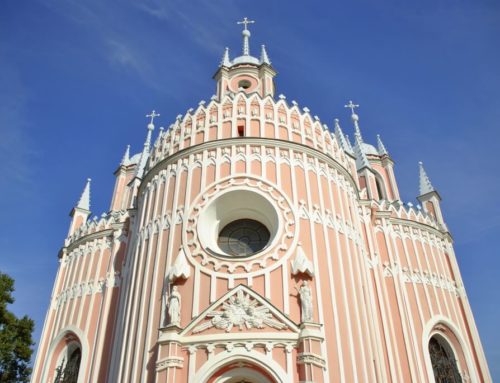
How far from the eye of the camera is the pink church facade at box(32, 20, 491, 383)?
14.6 m

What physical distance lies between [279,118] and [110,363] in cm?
1178

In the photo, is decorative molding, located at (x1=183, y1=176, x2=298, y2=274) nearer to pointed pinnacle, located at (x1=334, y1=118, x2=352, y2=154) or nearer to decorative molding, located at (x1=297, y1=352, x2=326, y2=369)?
decorative molding, located at (x1=297, y1=352, x2=326, y2=369)

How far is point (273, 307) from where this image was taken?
48.8 ft

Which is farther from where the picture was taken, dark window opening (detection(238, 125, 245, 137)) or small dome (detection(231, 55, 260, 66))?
small dome (detection(231, 55, 260, 66))

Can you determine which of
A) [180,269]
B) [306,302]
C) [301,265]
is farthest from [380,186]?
[180,269]

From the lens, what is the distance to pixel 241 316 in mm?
14820

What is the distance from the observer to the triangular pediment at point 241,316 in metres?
14.6

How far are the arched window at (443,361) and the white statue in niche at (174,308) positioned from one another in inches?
451

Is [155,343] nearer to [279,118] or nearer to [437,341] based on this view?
[279,118]

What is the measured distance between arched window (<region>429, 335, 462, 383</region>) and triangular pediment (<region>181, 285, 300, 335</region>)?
357 inches

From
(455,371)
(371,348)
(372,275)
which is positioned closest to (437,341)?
(455,371)

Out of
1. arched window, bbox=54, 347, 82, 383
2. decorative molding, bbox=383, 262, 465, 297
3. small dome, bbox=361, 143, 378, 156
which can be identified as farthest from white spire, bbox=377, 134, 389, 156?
arched window, bbox=54, 347, 82, 383

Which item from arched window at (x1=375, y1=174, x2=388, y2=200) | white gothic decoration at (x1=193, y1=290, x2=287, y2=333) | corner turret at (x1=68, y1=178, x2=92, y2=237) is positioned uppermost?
arched window at (x1=375, y1=174, x2=388, y2=200)

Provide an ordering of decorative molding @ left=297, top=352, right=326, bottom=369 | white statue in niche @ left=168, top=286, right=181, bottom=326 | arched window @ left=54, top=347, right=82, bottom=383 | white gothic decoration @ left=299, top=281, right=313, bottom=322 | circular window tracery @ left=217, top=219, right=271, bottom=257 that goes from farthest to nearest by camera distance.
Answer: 1. arched window @ left=54, top=347, right=82, bottom=383
2. circular window tracery @ left=217, top=219, right=271, bottom=257
3. white statue in niche @ left=168, top=286, right=181, bottom=326
4. white gothic decoration @ left=299, top=281, right=313, bottom=322
5. decorative molding @ left=297, top=352, right=326, bottom=369
